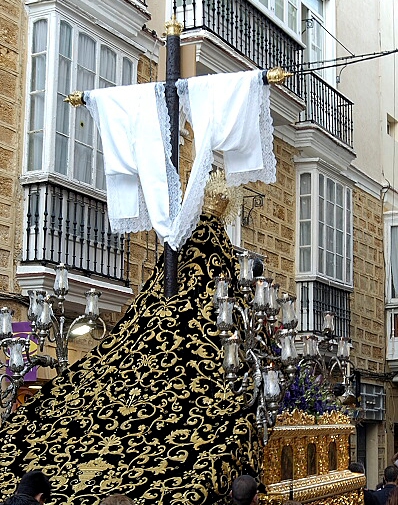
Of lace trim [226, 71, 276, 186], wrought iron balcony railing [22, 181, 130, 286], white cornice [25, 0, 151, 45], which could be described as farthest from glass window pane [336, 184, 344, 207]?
lace trim [226, 71, 276, 186]

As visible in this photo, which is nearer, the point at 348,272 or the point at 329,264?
the point at 329,264

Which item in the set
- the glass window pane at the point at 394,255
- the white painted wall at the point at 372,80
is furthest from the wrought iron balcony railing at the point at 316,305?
the glass window pane at the point at 394,255

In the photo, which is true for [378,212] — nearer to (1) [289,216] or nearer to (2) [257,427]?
(1) [289,216]

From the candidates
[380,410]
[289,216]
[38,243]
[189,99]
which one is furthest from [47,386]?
[380,410]

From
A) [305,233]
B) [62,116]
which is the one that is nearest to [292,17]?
[305,233]

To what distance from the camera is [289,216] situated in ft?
50.7

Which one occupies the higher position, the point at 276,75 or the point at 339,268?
the point at 339,268

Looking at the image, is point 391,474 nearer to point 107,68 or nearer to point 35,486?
point 35,486

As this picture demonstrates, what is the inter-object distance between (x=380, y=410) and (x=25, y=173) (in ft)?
31.2

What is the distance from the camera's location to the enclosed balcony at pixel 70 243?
9.93 meters

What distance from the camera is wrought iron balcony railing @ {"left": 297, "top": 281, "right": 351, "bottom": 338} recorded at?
49.4 feet

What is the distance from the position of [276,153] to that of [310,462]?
385 inches

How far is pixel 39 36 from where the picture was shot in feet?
34.1

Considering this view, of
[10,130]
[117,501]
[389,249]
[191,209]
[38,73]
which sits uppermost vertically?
[38,73]
